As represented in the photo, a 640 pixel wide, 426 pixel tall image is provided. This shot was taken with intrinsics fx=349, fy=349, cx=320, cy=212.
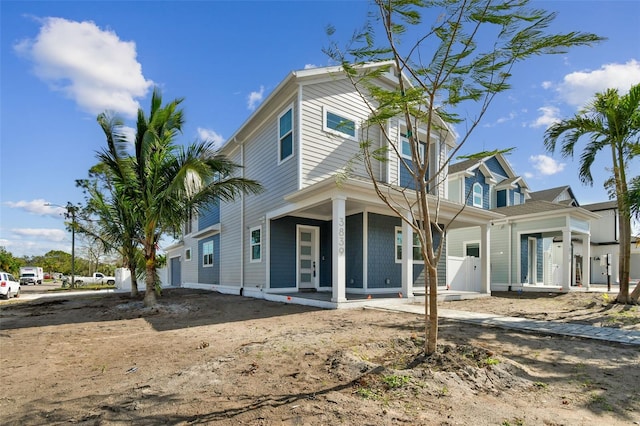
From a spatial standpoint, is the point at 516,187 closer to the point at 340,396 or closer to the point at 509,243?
the point at 509,243

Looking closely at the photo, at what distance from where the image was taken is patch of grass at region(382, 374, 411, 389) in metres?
3.42

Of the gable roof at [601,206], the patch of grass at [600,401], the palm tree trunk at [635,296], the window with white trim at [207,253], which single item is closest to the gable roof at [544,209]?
the palm tree trunk at [635,296]

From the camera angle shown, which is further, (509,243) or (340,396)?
(509,243)

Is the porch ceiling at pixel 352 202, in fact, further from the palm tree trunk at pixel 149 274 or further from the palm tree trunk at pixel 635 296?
the palm tree trunk at pixel 635 296

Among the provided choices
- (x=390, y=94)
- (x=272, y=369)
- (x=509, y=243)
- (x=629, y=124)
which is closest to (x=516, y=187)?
(x=509, y=243)

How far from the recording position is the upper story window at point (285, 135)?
38.1 feet

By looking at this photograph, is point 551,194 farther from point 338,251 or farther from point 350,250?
point 338,251

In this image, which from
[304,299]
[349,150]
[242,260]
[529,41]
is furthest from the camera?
[242,260]

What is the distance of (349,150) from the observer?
12.2 meters

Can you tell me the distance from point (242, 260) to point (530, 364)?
11545 mm

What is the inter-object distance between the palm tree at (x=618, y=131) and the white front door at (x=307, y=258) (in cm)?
874

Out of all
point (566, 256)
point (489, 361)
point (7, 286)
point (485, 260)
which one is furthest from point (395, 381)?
point (7, 286)

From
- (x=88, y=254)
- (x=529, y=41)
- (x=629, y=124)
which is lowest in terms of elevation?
(x=88, y=254)

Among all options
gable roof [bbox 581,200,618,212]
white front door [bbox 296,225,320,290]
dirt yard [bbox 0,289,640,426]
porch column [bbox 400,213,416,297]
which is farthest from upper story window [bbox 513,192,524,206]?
dirt yard [bbox 0,289,640,426]
